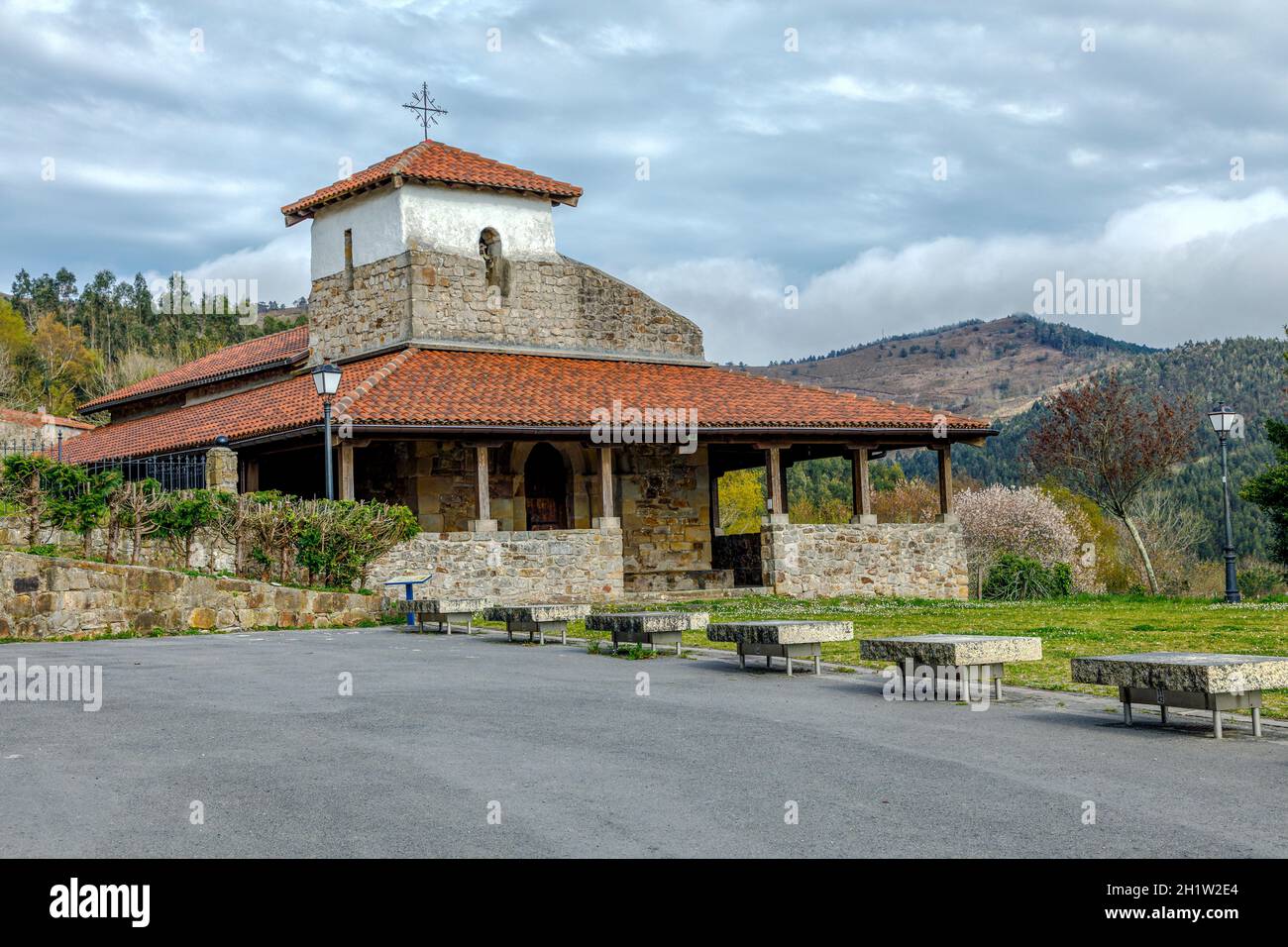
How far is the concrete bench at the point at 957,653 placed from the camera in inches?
329

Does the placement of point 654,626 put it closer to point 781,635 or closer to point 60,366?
point 781,635

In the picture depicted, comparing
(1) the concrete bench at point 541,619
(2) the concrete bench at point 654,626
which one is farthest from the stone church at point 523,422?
(2) the concrete bench at point 654,626

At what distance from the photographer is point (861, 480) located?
25750 millimetres

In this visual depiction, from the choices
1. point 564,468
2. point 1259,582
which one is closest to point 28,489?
point 564,468

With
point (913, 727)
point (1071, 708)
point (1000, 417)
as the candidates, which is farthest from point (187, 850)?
point (1000, 417)

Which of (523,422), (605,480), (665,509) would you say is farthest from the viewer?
(665,509)

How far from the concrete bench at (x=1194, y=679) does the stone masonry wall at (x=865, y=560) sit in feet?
54.5

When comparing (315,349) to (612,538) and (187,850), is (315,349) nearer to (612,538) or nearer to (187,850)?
(612,538)

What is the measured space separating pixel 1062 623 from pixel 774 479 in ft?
30.6

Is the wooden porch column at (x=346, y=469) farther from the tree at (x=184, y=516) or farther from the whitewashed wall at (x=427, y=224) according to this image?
the whitewashed wall at (x=427, y=224)

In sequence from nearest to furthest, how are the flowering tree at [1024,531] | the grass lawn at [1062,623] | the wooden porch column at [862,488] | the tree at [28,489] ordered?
the grass lawn at [1062,623] < the tree at [28,489] < the wooden porch column at [862,488] < the flowering tree at [1024,531]

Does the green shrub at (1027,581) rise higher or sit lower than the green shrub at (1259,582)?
higher

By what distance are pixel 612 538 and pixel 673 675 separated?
1259cm

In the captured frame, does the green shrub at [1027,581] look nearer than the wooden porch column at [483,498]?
No
